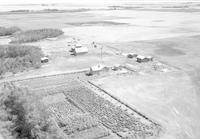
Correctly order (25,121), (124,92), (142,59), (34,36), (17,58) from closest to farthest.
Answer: (25,121)
(124,92)
(17,58)
(142,59)
(34,36)

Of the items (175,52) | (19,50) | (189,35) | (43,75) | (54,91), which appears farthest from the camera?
(189,35)

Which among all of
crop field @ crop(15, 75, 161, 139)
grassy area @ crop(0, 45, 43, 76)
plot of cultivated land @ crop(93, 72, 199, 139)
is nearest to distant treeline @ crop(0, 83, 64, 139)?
crop field @ crop(15, 75, 161, 139)

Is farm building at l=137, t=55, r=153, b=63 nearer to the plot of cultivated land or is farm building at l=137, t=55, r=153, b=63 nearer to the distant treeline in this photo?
the plot of cultivated land

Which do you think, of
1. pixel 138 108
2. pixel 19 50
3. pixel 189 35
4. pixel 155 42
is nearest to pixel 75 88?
pixel 138 108

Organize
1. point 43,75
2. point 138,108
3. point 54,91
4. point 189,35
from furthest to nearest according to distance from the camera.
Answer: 1. point 189,35
2. point 43,75
3. point 54,91
4. point 138,108

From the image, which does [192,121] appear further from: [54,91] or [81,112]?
[54,91]

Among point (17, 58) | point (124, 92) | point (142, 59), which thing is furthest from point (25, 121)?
point (142, 59)

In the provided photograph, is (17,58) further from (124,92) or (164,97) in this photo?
(164,97)
